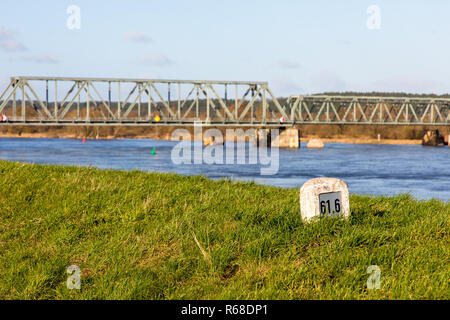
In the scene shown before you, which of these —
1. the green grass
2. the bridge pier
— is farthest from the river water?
the bridge pier

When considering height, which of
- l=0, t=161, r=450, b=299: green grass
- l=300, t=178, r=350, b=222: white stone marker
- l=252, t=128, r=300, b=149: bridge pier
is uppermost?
l=252, t=128, r=300, b=149: bridge pier

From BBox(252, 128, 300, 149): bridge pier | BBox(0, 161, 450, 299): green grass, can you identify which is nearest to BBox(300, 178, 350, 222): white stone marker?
BBox(0, 161, 450, 299): green grass

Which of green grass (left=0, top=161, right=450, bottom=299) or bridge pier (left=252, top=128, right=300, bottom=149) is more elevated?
bridge pier (left=252, top=128, right=300, bottom=149)

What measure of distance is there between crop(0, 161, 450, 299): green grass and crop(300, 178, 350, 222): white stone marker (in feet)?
0.74

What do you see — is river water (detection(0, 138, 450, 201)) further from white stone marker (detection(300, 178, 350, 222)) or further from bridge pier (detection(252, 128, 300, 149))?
bridge pier (detection(252, 128, 300, 149))

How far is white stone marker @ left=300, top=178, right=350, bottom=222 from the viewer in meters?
10.1

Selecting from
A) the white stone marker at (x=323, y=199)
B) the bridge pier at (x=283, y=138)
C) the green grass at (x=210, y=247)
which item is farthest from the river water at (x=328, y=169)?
the bridge pier at (x=283, y=138)

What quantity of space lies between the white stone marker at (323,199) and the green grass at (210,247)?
8.8 inches

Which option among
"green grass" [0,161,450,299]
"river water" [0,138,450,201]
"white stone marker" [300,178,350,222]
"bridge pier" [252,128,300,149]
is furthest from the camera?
"bridge pier" [252,128,300,149]

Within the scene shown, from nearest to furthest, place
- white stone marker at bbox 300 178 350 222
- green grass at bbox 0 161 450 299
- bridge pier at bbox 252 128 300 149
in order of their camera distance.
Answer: green grass at bbox 0 161 450 299 → white stone marker at bbox 300 178 350 222 → bridge pier at bbox 252 128 300 149

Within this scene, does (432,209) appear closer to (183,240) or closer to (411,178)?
(183,240)

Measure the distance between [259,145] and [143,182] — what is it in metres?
121

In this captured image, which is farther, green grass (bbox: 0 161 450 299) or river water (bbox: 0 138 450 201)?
river water (bbox: 0 138 450 201)
